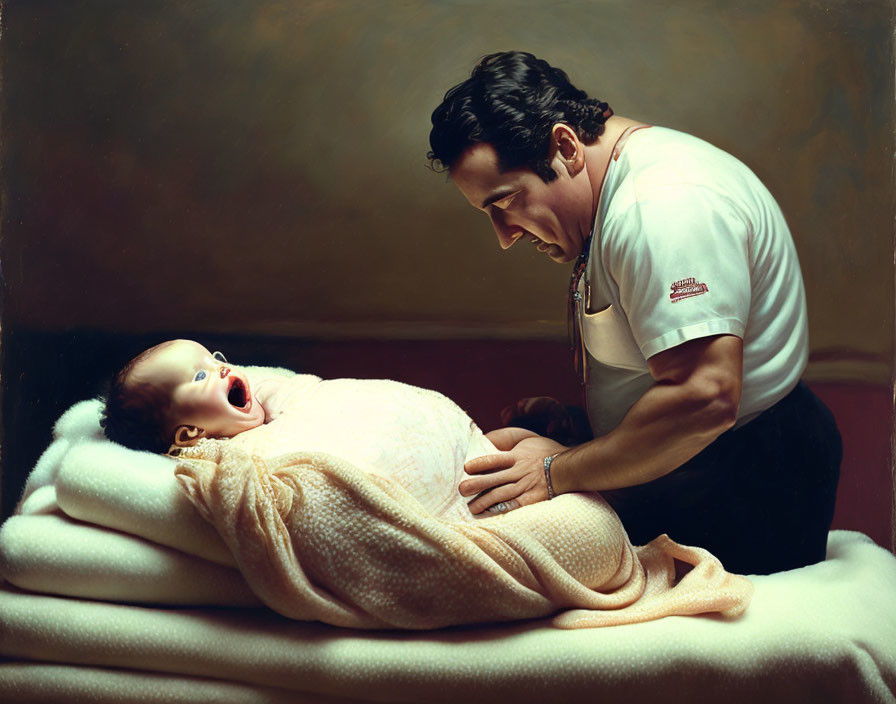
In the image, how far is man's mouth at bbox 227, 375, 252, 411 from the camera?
1.51 m

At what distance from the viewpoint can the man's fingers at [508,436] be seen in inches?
59.7

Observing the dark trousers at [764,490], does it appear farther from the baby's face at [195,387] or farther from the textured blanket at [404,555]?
the baby's face at [195,387]

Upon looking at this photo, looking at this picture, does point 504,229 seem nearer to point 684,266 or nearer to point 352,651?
point 684,266

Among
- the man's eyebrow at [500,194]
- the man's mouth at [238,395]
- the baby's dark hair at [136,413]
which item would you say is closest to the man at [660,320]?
the man's eyebrow at [500,194]

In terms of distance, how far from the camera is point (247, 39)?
1.66m

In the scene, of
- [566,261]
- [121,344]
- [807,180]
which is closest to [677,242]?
[566,261]

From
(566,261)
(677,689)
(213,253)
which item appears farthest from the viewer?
(213,253)

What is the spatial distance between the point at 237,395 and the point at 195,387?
0.09 m

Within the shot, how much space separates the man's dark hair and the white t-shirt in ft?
0.36

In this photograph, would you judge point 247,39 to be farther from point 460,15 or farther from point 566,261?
point 566,261

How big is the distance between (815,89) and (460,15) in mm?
724

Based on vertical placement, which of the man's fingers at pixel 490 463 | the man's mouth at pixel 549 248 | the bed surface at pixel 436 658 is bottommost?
the bed surface at pixel 436 658

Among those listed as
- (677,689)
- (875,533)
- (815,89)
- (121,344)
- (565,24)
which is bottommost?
(677,689)

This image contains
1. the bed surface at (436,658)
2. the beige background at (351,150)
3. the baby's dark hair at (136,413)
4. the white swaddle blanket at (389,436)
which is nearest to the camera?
the bed surface at (436,658)
